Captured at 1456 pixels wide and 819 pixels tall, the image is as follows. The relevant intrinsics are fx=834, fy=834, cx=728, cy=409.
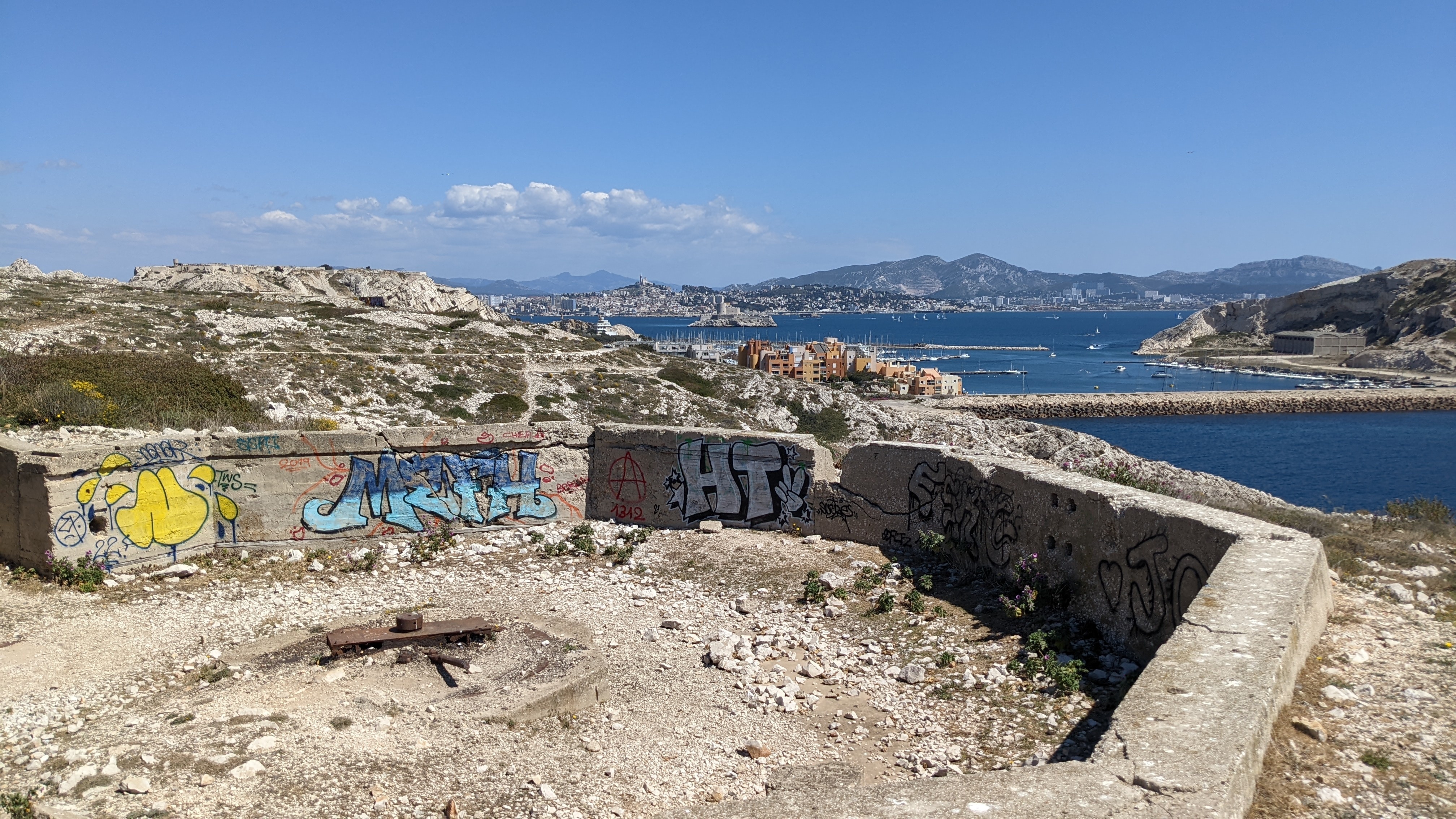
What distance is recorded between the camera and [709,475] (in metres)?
12.5

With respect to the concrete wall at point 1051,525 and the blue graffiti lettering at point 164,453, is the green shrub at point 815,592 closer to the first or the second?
the concrete wall at point 1051,525

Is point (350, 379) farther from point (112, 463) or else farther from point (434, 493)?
point (112, 463)

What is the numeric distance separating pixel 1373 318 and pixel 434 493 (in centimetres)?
16026

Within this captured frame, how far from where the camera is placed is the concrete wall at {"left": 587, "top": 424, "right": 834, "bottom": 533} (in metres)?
12.3

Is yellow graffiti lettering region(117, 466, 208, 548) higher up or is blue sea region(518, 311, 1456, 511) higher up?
yellow graffiti lettering region(117, 466, 208, 548)

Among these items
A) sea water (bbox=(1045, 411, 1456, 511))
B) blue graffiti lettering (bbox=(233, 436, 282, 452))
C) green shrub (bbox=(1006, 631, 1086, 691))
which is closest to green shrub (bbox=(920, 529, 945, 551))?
green shrub (bbox=(1006, 631, 1086, 691))

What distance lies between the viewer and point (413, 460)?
1203 centimetres

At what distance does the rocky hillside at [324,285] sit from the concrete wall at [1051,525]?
171 feet

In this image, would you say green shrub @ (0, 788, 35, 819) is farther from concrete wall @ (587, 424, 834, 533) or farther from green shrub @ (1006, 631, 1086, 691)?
concrete wall @ (587, 424, 834, 533)

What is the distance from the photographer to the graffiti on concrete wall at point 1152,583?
6969mm

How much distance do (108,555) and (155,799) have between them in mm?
5950

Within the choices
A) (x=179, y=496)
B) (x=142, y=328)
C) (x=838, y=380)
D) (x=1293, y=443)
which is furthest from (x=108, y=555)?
(x=838, y=380)

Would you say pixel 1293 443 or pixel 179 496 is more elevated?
pixel 179 496

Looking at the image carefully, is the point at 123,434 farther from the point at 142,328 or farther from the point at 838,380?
the point at 838,380
